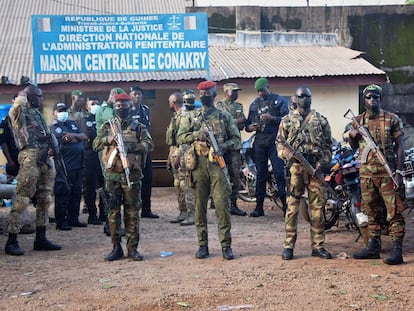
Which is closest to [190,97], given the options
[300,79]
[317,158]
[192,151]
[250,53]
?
[192,151]

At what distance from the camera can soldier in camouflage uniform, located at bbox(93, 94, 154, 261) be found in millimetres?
6539

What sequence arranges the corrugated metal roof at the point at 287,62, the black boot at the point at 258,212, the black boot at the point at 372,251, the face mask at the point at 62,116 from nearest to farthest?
the black boot at the point at 372,251, the face mask at the point at 62,116, the black boot at the point at 258,212, the corrugated metal roof at the point at 287,62

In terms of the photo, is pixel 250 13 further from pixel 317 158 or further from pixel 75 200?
pixel 317 158

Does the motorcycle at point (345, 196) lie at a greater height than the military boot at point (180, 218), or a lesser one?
greater

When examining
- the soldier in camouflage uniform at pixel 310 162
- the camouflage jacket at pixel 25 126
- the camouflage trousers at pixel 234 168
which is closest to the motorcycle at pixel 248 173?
the camouflage trousers at pixel 234 168

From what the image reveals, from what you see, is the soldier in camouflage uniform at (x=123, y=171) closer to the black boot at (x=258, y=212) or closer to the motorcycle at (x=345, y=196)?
the motorcycle at (x=345, y=196)

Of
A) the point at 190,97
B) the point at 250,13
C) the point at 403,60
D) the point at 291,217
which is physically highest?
the point at 250,13

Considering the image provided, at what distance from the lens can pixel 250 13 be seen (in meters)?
16.5

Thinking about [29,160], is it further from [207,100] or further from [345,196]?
[345,196]

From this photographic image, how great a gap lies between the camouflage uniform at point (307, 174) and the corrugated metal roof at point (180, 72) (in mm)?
7172

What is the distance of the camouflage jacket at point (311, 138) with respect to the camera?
6590 millimetres

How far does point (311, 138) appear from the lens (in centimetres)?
659

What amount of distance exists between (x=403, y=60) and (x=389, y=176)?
10.9 m

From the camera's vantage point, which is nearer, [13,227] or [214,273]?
[214,273]
